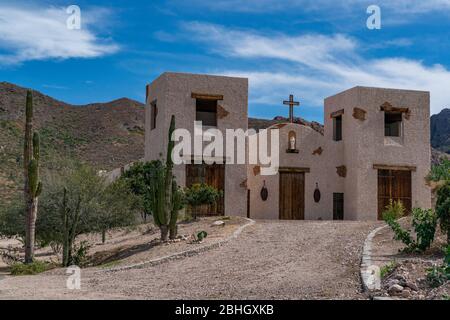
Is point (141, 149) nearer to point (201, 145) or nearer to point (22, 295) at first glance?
point (201, 145)

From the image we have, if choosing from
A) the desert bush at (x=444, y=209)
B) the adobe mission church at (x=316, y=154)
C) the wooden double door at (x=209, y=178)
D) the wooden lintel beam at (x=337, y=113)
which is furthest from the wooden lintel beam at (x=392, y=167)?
the desert bush at (x=444, y=209)

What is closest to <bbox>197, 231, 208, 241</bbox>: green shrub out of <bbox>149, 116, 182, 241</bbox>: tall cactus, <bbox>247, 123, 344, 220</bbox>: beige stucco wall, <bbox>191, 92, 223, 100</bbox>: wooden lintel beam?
<bbox>149, 116, 182, 241</bbox>: tall cactus

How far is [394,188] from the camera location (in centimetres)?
2934

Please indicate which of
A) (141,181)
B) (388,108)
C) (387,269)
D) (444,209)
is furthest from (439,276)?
(388,108)

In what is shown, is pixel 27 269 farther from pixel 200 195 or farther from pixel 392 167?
pixel 392 167

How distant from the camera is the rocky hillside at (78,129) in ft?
181

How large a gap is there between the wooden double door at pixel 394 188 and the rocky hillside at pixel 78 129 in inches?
1104

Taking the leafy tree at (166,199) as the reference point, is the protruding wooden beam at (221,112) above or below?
above

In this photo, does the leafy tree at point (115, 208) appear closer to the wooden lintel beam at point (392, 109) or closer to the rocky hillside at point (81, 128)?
the wooden lintel beam at point (392, 109)

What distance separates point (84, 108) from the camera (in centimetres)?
7306

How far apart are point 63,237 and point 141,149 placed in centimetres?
4233
